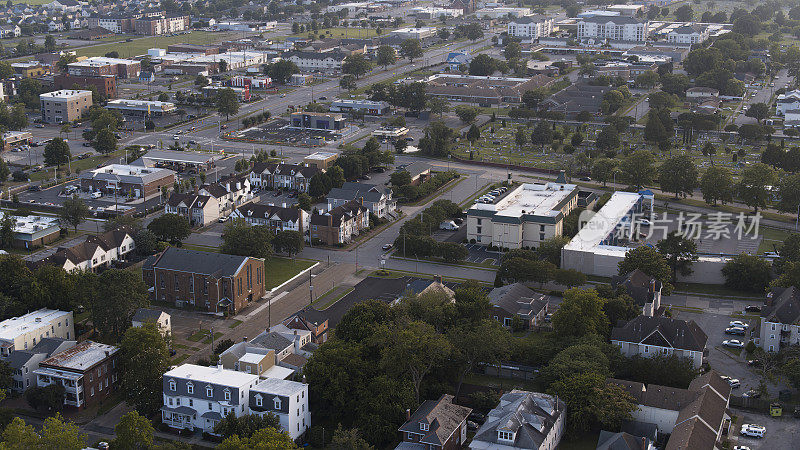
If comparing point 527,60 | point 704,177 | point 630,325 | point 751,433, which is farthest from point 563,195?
point 527,60

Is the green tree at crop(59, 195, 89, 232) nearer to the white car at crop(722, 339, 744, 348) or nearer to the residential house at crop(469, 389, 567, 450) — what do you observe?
the residential house at crop(469, 389, 567, 450)

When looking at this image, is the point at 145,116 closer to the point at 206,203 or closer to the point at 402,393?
the point at 206,203

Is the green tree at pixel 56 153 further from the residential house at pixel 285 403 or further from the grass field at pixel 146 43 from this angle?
the grass field at pixel 146 43

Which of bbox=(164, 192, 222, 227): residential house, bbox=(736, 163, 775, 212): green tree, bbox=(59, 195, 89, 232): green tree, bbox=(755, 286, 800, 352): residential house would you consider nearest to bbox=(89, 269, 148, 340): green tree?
bbox=(59, 195, 89, 232): green tree

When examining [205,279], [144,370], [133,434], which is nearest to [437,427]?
[133,434]

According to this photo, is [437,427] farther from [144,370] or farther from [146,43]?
[146,43]

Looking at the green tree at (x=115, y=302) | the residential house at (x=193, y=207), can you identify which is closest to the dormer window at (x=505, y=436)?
the green tree at (x=115, y=302)

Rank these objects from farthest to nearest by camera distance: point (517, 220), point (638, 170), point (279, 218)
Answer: point (638, 170), point (279, 218), point (517, 220)
